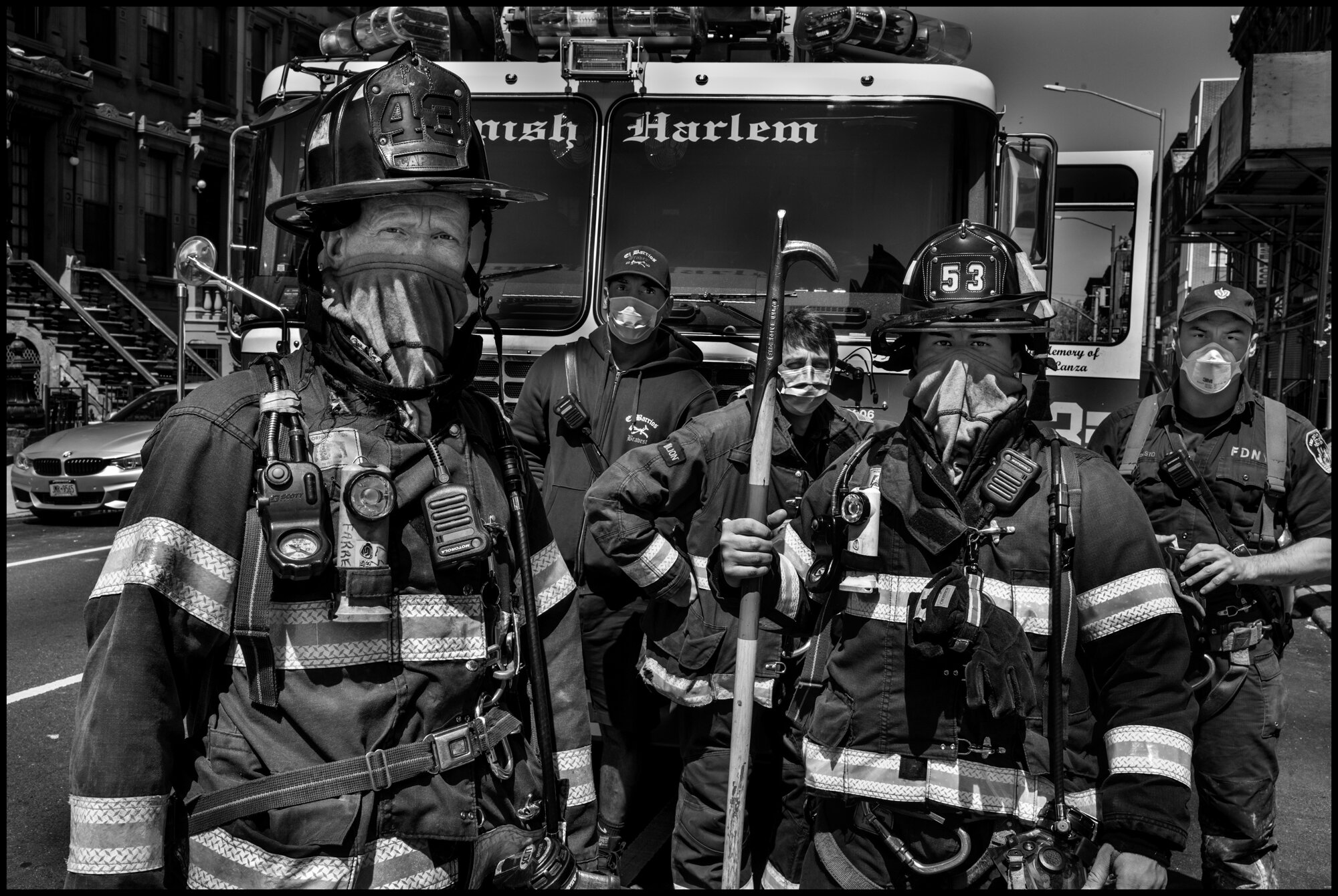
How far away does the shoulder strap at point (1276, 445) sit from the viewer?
12.8ft

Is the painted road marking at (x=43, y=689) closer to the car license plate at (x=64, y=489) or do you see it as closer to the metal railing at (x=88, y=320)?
the car license plate at (x=64, y=489)

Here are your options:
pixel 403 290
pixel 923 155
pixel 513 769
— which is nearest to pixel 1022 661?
pixel 513 769

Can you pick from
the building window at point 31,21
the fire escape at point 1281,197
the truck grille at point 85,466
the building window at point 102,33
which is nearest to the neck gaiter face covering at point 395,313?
the fire escape at point 1281,197

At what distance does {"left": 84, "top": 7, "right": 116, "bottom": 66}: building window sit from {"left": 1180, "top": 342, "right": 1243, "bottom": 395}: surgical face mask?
3116cm

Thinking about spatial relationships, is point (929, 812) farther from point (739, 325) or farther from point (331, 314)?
point (739, 325)

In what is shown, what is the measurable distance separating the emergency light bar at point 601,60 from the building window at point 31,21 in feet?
85.9

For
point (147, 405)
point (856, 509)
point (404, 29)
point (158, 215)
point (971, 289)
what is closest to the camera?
point (856, 509)

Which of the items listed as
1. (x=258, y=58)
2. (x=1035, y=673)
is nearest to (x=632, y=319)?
(x=1035, y=673)

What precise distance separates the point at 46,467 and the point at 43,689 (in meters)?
7.28

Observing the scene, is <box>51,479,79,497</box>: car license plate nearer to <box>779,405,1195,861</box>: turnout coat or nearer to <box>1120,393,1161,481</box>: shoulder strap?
<box>1120,393,1161,481</box>: shoulder strap

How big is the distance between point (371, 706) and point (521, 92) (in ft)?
13.2

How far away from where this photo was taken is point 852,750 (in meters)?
2.54

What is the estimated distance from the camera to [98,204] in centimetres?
2903

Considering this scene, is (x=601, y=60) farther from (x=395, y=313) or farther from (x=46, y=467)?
(x=46, y=467)
